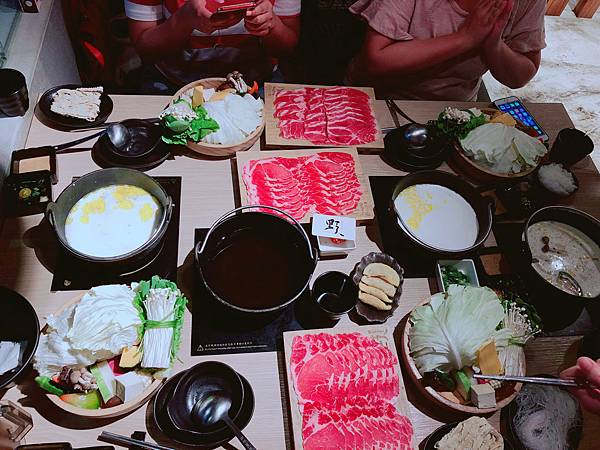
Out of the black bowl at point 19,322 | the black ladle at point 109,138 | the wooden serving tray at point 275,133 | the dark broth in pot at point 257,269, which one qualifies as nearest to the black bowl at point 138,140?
the black ladle at point 109,138

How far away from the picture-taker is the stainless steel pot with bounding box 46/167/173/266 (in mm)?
1790

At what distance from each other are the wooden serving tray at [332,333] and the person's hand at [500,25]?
1.64m

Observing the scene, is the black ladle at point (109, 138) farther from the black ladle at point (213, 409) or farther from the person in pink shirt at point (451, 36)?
the person in pink shirt at point (451, 36)

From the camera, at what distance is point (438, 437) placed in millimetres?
1650

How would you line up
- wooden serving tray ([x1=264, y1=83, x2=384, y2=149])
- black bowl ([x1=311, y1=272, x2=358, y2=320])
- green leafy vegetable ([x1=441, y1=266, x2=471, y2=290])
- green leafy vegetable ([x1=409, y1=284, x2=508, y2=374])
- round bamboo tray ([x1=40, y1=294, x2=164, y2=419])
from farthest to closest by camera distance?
wooden serving tray ([x1=264, y1=83, x2=384, y2=149]) < green leafy vegetable ([x1=441, y1=266, x2=471, y2=290]) < black bowl ([x1=311, y1=272, x2=358, y2=320]) < green leafy vegetable ([x1=409, y1=284, x2=508, y2=374]) < round bamboo tray ([x1=40, y1=294, x2=164, y2=419])

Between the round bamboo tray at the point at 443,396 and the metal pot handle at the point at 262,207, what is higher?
the metal pot handle at the point at 262,207

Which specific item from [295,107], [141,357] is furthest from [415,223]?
[141,357]

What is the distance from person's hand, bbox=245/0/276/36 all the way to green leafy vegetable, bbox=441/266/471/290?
1472 mm

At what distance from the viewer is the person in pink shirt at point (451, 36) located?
8.29ft

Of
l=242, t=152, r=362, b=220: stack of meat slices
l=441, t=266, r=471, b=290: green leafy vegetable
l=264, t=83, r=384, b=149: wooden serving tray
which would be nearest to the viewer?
l=441, t=266, r=471, b=290: green leafy vegetable

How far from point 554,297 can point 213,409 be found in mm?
1346

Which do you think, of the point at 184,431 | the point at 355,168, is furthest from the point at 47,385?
the point at 355,168

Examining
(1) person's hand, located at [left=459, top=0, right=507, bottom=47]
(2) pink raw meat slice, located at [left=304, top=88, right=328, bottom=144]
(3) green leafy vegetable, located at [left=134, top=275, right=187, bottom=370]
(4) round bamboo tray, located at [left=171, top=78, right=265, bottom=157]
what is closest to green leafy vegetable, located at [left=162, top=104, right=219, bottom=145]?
(4) round bamboo tray, located at [left=171, top=78, right=265, bottom=157]

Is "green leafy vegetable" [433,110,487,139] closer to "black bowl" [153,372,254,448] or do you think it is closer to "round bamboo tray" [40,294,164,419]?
"black bowl" [153,372,254,448]
